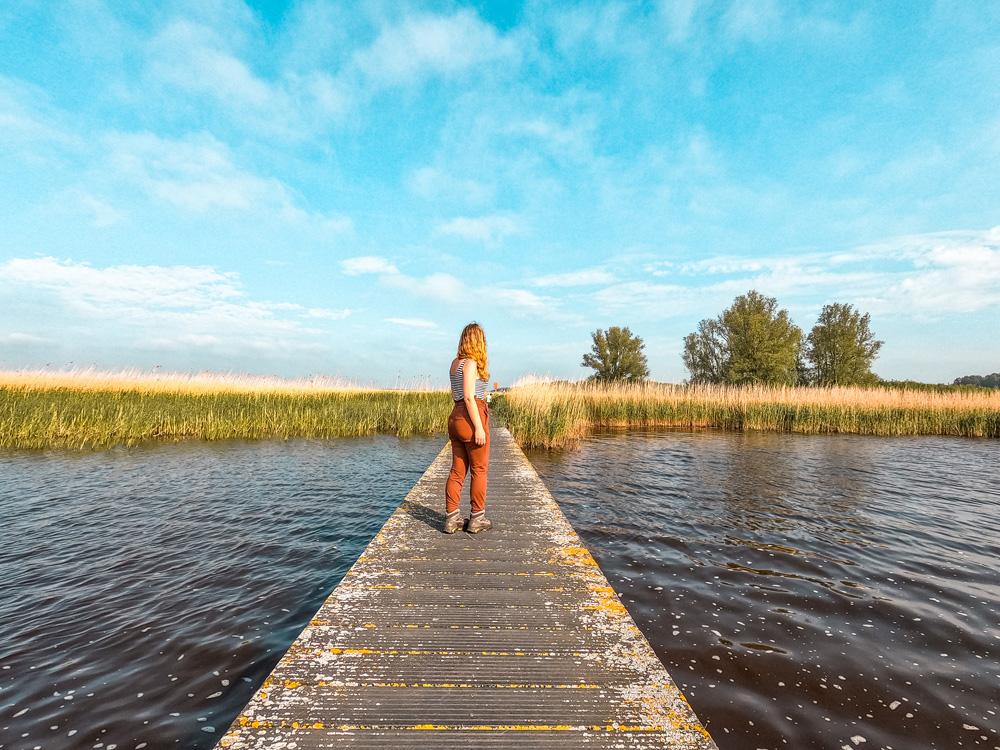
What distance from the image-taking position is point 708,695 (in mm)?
3027

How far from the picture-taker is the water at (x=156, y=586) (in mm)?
2854

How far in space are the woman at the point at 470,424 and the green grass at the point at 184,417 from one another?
1341 centimetres

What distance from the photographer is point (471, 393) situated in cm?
425

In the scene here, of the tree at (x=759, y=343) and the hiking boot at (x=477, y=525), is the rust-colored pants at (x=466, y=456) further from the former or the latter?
the tree at (x=759, y=343)

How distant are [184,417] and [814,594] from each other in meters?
18.6

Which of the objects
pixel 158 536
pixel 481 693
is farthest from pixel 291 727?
pixel 158 536

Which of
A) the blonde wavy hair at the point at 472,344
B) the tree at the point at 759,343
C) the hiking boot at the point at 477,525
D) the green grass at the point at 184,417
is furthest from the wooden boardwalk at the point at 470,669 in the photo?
the tree at the point at 759,343

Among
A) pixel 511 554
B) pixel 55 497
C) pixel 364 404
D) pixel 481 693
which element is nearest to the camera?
pixel 481 693

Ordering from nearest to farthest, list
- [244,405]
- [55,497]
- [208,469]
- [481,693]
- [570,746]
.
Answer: [570,746], [481,693], [55,497], [208,469], [244,405]

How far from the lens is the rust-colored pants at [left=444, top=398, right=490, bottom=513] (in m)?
4.40

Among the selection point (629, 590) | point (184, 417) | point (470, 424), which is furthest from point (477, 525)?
point (184, 417)

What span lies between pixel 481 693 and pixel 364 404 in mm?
18712

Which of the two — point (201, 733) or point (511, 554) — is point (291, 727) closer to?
point (201, 733)

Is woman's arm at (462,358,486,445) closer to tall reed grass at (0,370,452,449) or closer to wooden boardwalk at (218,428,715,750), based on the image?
wooden boardwalk at (218,428,715,750)
